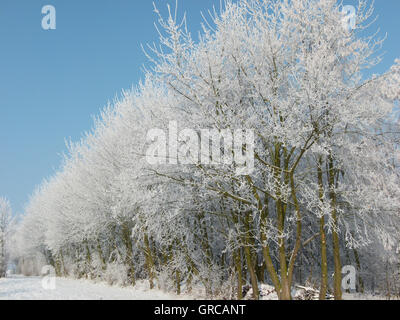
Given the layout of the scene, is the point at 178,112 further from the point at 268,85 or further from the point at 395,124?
the point at 395,124

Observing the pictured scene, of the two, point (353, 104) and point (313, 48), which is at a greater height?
point (313, 48)

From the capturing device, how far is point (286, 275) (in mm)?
9281

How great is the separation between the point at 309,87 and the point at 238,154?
2.26 metres

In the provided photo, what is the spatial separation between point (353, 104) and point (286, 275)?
4.49m

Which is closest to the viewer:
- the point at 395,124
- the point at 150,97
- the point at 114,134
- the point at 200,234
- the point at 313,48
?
the point at 313,48

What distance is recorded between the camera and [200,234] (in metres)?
13.4

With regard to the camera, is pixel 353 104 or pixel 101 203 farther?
pixel 101 203
